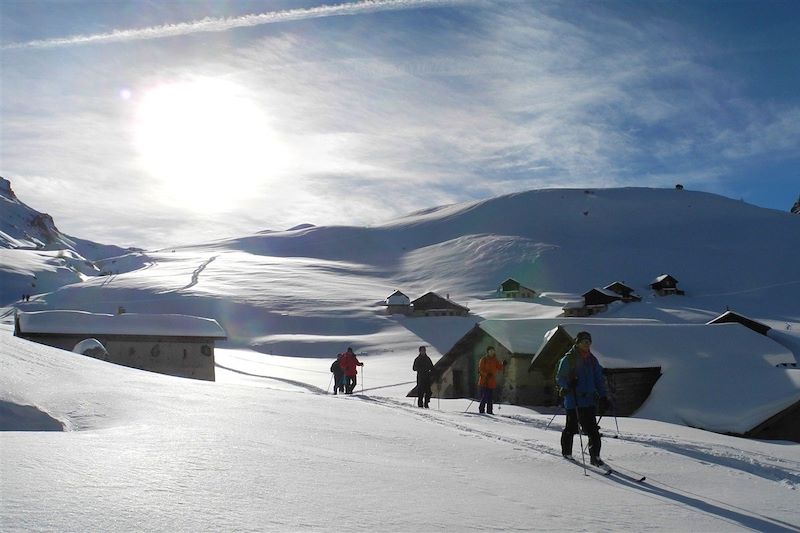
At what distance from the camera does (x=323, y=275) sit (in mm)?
107625

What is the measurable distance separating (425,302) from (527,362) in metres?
52.6

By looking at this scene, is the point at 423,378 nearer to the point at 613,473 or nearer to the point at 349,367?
the point at 349,367

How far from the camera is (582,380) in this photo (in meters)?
9.23

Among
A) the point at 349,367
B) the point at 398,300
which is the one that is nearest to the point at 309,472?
the point at 349,367

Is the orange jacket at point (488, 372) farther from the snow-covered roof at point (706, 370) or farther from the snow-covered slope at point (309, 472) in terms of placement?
the snow-covered roof at point (706, 370)

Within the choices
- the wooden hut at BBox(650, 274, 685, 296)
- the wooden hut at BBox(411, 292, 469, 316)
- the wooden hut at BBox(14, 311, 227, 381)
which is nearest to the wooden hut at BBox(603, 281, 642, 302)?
the wooden hut at BBox(650, 274, 685, 296)

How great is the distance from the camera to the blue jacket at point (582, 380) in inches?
361

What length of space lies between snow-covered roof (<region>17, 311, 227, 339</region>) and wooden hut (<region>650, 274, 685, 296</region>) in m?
65.9

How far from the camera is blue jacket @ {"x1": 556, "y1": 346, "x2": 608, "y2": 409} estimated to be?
9.17m

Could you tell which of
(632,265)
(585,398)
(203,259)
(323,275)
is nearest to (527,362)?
(585,398)

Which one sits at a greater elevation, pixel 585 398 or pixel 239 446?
pixel 585 398

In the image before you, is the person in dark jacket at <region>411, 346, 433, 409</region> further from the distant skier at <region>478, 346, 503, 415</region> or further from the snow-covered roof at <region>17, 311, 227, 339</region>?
the snow-covered roof at <region>17, 311, 227, 339</region>

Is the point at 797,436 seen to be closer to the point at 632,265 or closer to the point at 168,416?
the point at 168,416

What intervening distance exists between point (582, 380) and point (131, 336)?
23594mm
